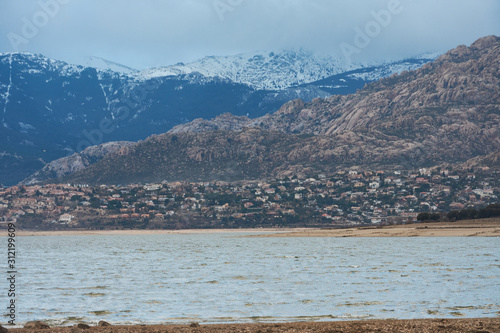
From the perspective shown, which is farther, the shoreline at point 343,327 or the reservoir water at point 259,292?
the reservoir water at point 259,292

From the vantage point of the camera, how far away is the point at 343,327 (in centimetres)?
3425

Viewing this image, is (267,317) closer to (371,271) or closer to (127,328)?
(127,328)

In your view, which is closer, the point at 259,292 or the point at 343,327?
the point at 343,327

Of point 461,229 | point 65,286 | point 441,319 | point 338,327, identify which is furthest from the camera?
point 461,229

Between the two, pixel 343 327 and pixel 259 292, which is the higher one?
pixel 343 327

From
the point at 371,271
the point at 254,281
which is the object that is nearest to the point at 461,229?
the point at 371,271

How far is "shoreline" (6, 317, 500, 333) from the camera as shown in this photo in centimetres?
3284

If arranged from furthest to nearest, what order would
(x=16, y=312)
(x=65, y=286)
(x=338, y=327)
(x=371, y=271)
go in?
1. (x=371, y=271)
2. (x=65, y=286)
3. (x=16, y=312)
4. (x=338, y=327)

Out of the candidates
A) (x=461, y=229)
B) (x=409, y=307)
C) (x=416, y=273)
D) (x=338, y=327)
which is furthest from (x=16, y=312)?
(x=461, y=229)

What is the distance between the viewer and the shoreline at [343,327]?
3284 centimetres

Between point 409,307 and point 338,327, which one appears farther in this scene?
point 409,307

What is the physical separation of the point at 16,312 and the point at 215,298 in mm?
14775

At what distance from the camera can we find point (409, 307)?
145 ft

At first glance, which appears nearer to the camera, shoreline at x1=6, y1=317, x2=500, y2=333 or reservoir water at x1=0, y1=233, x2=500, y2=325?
shoreline at x1=6, y1=317, x2=500, y2=333
